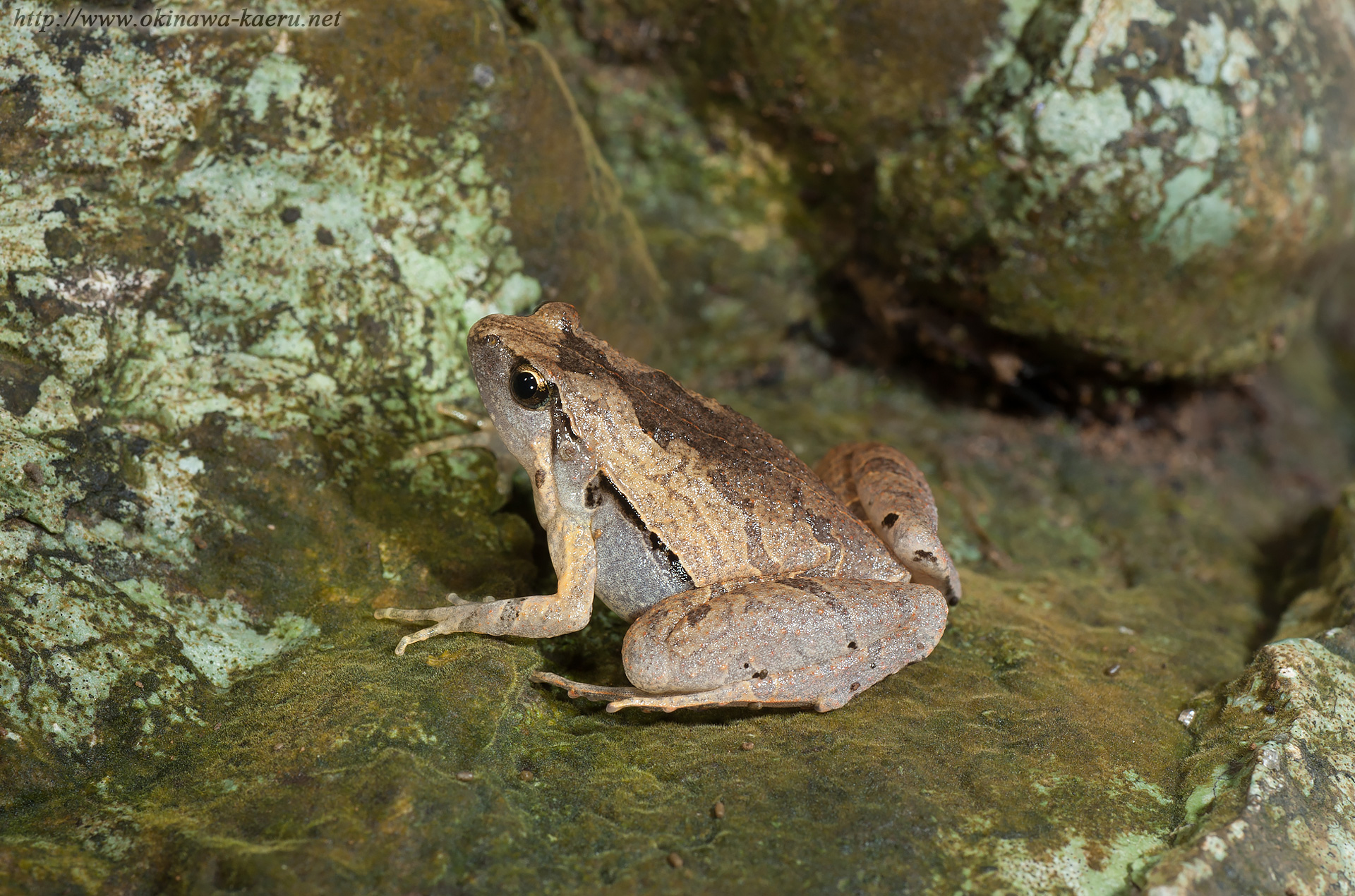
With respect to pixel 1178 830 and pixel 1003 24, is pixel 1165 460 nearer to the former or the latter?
pixel 1003 24

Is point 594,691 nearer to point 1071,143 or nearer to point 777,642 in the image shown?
point 777,642

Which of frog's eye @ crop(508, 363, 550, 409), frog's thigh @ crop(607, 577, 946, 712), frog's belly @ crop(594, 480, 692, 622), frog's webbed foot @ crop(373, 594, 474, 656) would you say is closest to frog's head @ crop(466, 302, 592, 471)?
frog's eye @ crop(508, 363, 550, 409)

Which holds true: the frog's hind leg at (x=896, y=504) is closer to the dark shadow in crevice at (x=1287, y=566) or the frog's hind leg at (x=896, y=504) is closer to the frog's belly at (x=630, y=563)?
the frog's belly at (x=630, y=563)

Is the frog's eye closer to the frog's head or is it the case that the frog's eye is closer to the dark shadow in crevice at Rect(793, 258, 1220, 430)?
the frog's head

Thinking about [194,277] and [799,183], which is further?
[799,183]

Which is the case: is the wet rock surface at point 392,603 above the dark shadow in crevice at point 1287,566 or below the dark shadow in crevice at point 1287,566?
below

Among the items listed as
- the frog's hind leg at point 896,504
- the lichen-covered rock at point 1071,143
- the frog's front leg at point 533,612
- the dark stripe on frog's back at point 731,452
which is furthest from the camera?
the lichen-covered rock at point 1071,143

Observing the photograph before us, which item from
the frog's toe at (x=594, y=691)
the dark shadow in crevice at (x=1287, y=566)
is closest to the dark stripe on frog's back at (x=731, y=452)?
the frog's toe at (x=594, y=691)

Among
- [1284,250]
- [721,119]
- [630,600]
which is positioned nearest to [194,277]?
[630,600]
